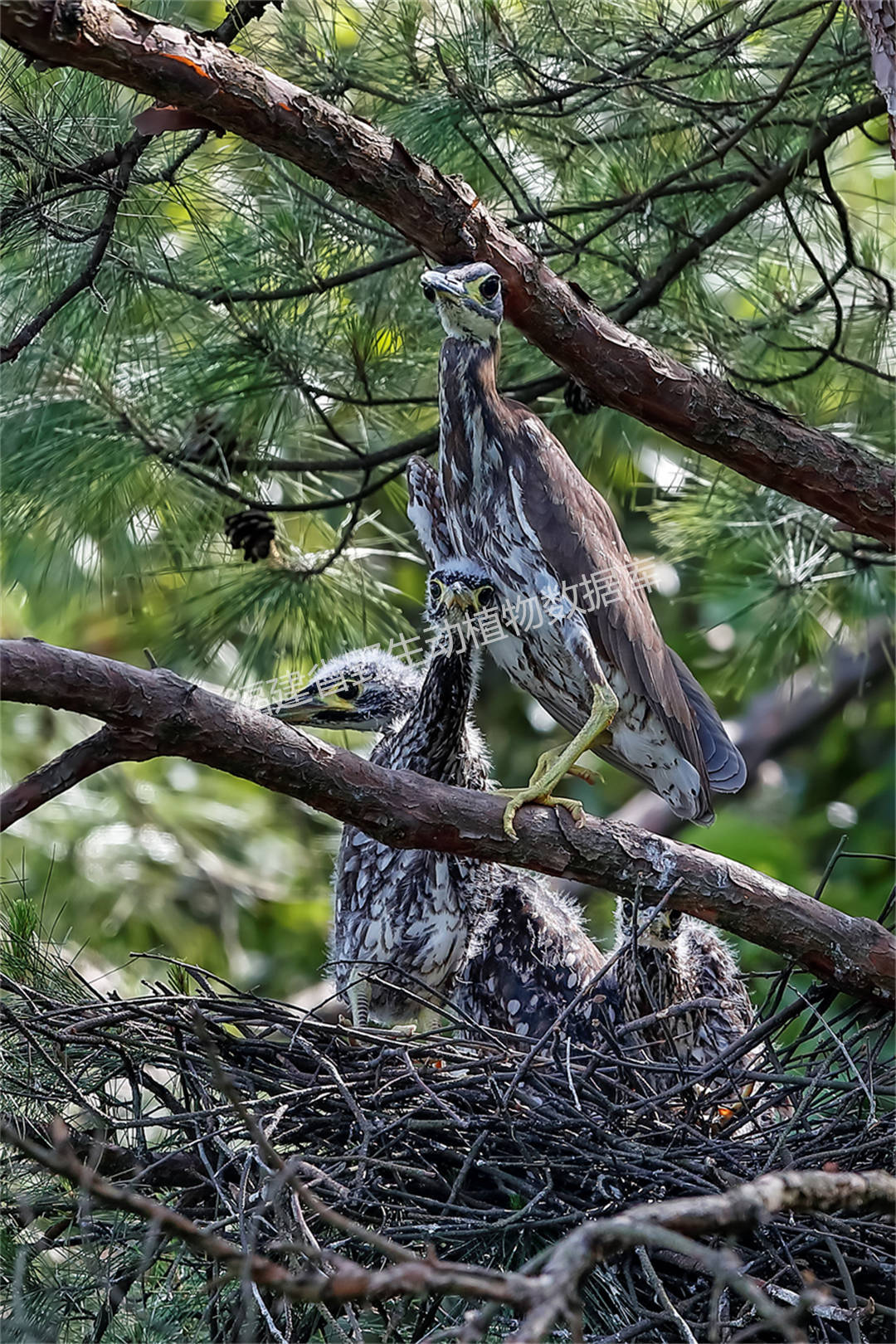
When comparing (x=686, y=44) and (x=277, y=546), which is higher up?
(x=686, y=44)

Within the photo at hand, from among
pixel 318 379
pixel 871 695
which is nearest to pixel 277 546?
pixel 318 379

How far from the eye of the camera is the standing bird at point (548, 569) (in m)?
2.12

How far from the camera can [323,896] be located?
4777 millimetres

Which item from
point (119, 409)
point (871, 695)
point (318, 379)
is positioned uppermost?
point (871, 695)

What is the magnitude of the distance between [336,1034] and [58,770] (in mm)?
906

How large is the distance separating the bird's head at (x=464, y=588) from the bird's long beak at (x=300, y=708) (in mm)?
487

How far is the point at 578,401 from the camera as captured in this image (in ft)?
8.24

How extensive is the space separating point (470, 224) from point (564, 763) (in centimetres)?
78

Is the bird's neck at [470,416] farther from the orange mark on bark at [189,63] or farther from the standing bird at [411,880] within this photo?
the orange mark on bark at [189,63]

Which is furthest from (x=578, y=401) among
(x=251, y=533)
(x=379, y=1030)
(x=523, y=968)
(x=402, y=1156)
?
(x=402, y=1156)

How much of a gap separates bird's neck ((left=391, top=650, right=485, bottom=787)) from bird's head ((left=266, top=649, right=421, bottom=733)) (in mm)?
188

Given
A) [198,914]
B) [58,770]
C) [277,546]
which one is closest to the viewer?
[58,770]

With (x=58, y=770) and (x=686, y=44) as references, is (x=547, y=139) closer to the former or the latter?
(x=686, y=44)

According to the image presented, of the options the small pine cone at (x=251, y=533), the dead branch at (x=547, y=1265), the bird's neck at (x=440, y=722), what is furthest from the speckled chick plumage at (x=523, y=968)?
the dead branch at (x=547, y=1265)
